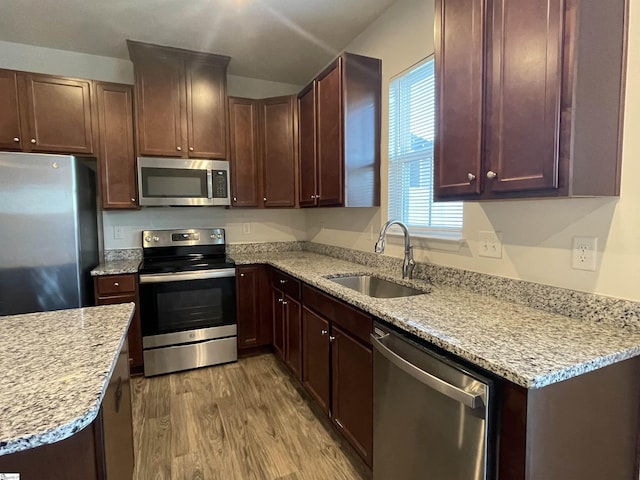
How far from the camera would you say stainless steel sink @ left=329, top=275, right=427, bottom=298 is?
2.17m

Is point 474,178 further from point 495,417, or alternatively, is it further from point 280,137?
point 280,137

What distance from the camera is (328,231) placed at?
11.2ft

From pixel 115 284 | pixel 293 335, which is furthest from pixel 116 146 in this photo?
pixel 293 335

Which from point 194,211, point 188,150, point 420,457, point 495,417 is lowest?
point 420,457

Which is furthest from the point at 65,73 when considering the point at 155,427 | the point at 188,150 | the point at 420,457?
the point at 420,457

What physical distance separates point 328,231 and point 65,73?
2689 mm

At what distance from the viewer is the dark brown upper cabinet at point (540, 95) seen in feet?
3.52

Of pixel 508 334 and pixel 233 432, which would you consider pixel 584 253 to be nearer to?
pixel 508 334

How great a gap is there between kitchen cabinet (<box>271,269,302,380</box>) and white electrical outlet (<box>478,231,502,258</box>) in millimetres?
1233

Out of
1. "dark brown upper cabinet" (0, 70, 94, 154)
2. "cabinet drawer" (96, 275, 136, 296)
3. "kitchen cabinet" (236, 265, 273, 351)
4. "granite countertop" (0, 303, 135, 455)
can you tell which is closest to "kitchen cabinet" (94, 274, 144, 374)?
"cabinet drawer" (96, 275, 136, 296)

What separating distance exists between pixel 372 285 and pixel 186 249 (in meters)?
1.91

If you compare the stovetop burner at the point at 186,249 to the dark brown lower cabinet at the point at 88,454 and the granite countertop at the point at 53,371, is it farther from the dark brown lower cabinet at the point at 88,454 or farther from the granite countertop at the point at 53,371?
the dark brown lower cabinet at the point at 88,454

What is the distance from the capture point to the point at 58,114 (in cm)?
272

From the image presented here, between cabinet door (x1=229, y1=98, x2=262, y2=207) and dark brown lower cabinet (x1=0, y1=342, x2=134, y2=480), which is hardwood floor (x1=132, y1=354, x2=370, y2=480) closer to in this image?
dark brown lower cabinet (x1=0, y1=342, x2=134, y2=480)
